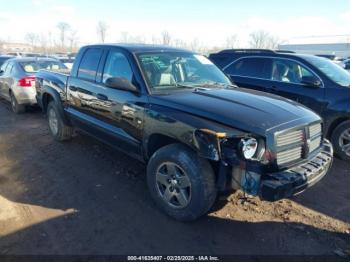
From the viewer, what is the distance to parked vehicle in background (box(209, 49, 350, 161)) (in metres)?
5.29

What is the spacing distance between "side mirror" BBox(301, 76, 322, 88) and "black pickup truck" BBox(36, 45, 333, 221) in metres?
1.98

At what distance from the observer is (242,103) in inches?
133

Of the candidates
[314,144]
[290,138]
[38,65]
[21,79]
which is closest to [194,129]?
[290,138]

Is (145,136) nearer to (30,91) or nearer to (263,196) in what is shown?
(263,196)

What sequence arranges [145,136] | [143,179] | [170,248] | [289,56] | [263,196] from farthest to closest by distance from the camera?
[289,56] → [143,179] → [145,136] → [170,248] → [263,196]

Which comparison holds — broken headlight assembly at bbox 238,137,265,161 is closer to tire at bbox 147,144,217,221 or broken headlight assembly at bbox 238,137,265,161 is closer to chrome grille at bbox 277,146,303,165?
chrome grille at bbox 277,146,303,165

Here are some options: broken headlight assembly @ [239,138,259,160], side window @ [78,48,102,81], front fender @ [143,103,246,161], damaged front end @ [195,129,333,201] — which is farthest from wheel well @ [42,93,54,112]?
broken headlight assembly @ [239,138,259,160]

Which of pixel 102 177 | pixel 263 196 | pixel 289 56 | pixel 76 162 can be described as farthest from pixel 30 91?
pixel 263 196

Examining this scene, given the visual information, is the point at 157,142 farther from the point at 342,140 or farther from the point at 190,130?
the point at 342,140

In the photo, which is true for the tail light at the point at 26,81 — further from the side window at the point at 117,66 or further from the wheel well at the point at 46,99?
the side window at the point at 117,66

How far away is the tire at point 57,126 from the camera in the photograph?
5859mm

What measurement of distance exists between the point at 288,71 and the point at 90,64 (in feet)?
12.8

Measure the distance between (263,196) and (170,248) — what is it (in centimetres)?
104

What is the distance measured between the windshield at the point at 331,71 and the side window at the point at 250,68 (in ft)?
2.90
